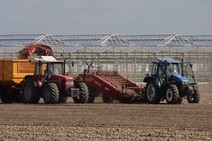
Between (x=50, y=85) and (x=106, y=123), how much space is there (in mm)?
8827

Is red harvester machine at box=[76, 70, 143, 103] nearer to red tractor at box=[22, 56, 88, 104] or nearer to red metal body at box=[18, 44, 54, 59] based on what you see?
red tractor at box=[22, 56, 88, 104]

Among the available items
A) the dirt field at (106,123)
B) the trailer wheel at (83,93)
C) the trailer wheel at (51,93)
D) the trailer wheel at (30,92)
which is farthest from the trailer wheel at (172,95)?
the trailer wheel at (30,92)

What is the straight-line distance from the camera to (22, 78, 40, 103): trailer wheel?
2867 centimetres

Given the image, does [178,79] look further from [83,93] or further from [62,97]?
[62,97]

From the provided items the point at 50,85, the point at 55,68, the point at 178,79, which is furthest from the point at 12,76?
the point at 178,79

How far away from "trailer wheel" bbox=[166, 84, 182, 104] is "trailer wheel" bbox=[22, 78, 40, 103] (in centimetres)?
548

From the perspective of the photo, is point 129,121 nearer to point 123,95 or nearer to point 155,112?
point 155,112

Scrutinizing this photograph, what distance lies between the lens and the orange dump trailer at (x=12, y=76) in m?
29.7

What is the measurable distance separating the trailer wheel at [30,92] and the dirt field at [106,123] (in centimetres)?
231

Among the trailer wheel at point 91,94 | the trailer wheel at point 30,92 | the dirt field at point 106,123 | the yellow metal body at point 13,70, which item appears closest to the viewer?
the dirt field at point 106,123

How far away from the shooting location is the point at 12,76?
97.3 feet

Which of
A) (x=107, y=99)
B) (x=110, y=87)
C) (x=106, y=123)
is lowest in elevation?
(x=106, y=123)

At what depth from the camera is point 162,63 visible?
28188 millimetres

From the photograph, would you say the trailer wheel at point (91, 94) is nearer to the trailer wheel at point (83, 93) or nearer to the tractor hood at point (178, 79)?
the trailer wheel at point (83, 93)
